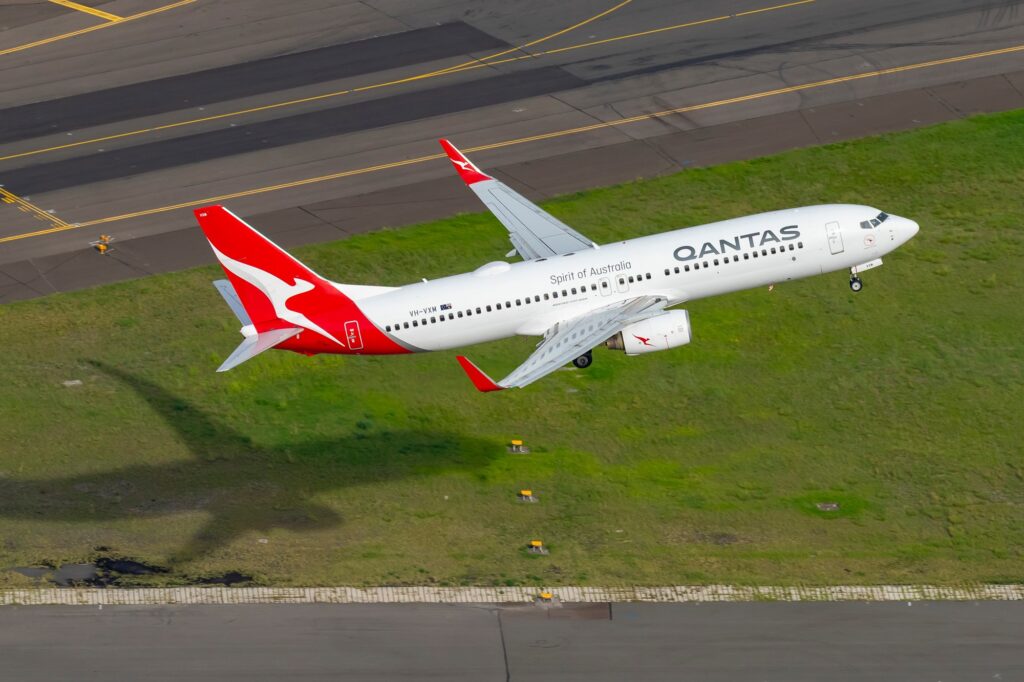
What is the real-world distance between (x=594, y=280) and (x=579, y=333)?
2.91m

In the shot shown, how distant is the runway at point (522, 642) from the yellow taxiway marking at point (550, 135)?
1294 inches

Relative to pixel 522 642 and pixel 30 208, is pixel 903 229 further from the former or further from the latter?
pixel 30 208

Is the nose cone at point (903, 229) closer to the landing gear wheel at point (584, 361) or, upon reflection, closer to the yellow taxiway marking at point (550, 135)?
the landing gear wheel at point (584, 361)

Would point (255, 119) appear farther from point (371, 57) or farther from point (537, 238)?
point (537, 238)

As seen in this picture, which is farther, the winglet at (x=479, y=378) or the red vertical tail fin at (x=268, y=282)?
the red vertical tail fin at (x=268, y=282)

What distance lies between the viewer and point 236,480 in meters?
66.8

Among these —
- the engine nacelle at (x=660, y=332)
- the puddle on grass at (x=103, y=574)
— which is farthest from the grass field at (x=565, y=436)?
the engine nacelle at (x=660, y=332)

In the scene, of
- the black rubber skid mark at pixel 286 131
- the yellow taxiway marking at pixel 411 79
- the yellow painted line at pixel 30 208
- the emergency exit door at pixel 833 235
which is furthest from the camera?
the yellow taxiway marking at pixel 411 79

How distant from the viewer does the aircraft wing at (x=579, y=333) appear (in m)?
60.7

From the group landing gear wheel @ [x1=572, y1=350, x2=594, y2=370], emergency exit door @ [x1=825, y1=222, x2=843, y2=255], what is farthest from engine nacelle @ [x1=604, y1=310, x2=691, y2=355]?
emergency exit door @ [x1=825, y1=222, x2=843, y2=255]

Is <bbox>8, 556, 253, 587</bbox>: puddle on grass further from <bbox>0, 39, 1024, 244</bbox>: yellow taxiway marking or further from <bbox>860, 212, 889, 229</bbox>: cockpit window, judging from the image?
<bbox>860, 212, 889, 229</bbox>: cockpit window

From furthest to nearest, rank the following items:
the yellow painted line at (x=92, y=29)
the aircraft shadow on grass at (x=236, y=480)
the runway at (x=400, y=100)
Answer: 1. the yellow painted line at (x=92, y=29)
2. the runway at (x=400, y=100)
3. the aircraft shadow on grass at (x=236, y=480)

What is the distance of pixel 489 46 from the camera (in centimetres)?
9906

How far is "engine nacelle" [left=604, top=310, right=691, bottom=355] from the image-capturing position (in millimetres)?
63281
